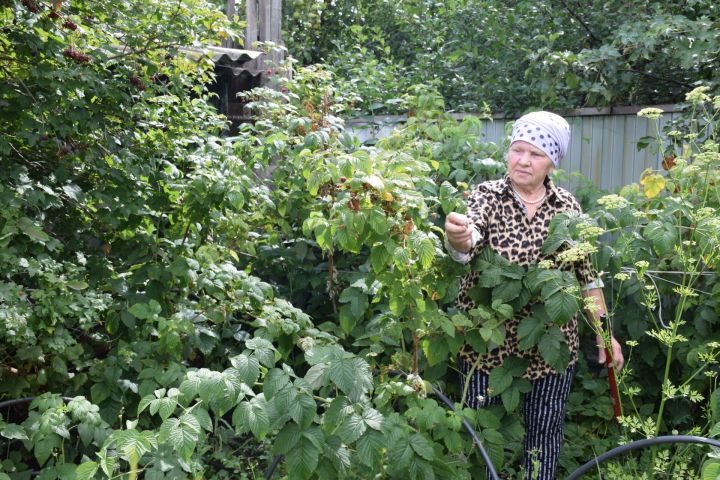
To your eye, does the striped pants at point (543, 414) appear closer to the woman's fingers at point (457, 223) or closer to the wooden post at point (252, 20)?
the woman's fingers at point (457, 223)

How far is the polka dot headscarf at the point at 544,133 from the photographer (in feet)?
8.84

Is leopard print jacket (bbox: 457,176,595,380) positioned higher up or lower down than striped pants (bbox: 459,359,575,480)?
higher up

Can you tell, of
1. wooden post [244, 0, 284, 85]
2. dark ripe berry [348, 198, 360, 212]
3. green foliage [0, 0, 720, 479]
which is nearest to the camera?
green foliage [0, 0, 720, 479]

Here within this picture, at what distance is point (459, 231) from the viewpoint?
2.54 metres

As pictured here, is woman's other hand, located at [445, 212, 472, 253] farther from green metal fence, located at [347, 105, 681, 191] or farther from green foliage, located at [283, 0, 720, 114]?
green foliage, located at [283, 0, 720, 114]

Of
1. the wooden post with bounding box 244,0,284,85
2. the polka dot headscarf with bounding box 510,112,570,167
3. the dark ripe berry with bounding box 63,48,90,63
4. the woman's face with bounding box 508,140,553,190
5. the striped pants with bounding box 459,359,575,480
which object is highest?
the wooden post with bounding box 244,0,284,85

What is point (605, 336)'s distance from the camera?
2527 mm

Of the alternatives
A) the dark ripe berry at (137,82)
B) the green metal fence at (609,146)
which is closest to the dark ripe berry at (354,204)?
the dark ripe berry at (137,82)

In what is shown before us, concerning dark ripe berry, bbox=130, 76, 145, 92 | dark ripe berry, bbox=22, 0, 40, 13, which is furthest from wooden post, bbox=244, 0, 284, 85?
dark ripe berry, bbox=22, 0, 40, 13

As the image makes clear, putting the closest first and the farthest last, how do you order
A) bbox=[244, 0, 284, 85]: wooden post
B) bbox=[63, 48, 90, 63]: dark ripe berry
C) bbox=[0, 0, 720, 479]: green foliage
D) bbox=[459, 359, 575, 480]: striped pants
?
bbox=[0, 0, 720, 479]: green foliage → bbox=[459, 359, 575, 480]: striped pants → bbox=[63, 48, 90, 63]: dark ripe berry → bbox=[244, 0, 284, 85]: wooden post

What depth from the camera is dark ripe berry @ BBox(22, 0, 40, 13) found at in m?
3.00

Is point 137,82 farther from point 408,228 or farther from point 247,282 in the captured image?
point 408,228

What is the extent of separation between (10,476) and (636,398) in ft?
9.18

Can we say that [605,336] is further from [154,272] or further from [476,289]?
[154,272]
